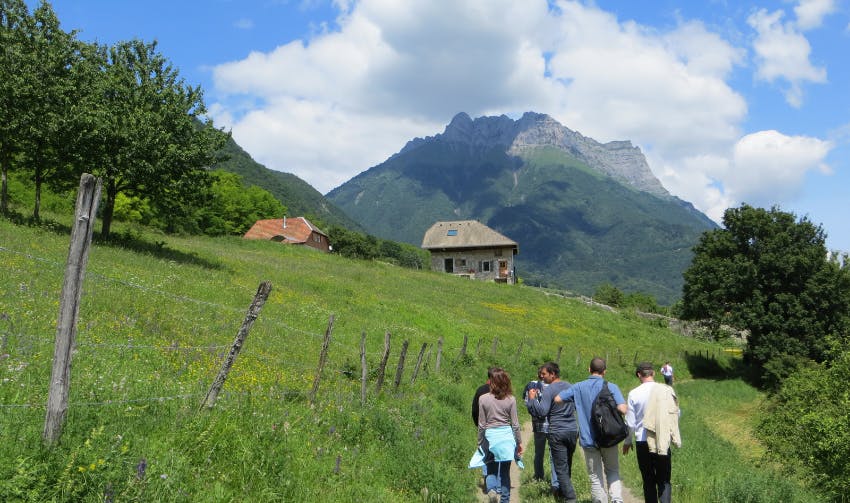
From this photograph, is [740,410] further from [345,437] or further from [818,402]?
[345,437]

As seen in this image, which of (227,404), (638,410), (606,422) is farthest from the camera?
(638,410)

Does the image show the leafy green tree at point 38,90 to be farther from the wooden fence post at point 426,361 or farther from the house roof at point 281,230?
the house roof at point 281,230

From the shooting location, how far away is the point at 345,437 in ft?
29.5

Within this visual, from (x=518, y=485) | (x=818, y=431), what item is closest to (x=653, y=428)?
(x=518, y=485)

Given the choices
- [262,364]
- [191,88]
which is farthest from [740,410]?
[191,88]

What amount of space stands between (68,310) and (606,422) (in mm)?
6905

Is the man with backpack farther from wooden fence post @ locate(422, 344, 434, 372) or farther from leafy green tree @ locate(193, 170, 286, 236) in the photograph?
leafy green tree @ locate(193, 170, 286, 236)

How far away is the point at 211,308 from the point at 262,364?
245 inches

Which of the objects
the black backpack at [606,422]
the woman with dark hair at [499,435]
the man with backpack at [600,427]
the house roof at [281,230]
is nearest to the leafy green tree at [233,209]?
the house roof at [281,230]

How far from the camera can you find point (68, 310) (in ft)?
15.4

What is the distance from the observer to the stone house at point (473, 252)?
71.2 metres

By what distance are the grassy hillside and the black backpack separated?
77.7 inches

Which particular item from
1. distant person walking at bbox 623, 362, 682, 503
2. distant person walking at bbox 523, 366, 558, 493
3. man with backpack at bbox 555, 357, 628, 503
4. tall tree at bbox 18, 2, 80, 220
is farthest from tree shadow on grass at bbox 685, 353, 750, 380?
tall tree at bbox 18, 2, 80, 220

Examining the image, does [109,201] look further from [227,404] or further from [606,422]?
[606,422]
